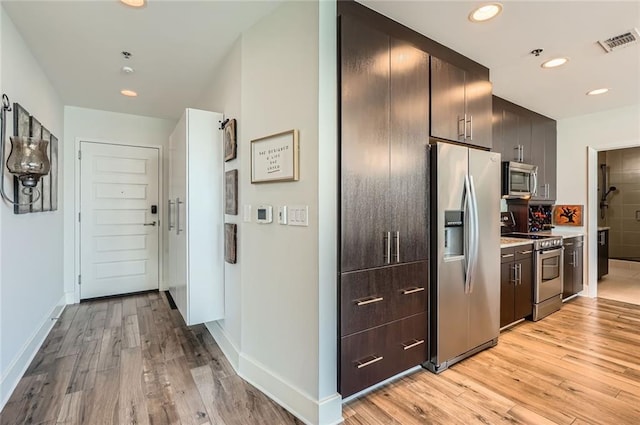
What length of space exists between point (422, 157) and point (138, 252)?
3.96 metres

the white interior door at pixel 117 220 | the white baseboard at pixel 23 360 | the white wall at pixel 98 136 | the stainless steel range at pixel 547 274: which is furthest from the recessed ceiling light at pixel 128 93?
the stainless steel range at pixel 547 274

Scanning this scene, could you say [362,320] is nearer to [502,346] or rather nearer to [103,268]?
[502,346]

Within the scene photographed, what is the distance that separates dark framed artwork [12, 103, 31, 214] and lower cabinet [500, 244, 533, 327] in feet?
12.7

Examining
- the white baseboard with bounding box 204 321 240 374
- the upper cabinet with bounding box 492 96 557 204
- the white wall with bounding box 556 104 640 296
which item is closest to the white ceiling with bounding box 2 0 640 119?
the upper cabinet with bounding box 492 96 557 204

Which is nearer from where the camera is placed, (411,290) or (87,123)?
(411,290)

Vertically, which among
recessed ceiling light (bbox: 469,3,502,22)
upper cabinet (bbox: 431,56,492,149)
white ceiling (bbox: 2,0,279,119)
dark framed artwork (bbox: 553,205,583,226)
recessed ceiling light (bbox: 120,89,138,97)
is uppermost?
recessed ceiling light (bbox: 120,89,138,97)

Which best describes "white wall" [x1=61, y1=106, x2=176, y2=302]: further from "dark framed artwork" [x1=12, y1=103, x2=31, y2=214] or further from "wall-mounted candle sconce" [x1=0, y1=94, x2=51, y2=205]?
"wall-mounted candle sconce" [x1=0, y1=94, x2=51, y2=205]

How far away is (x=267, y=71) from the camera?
205 cm

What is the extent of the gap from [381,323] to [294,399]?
676 millimetres

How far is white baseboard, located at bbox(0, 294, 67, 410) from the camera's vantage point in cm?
199

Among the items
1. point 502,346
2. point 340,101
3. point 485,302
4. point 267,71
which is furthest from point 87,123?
point 502,346

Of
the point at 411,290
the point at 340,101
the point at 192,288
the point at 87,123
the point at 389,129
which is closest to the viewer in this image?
the point at 340,101

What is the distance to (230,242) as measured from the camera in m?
2.41

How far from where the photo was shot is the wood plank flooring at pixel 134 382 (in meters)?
1.83
